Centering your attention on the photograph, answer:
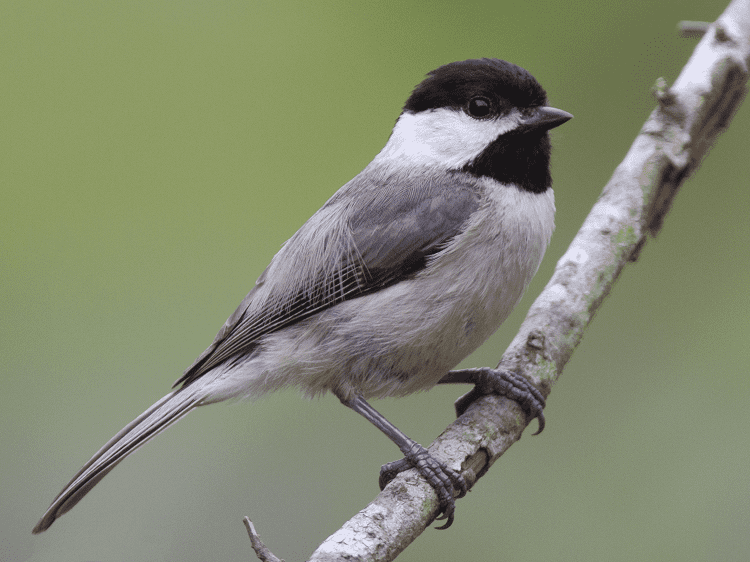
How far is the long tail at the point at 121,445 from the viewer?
1.26 meters

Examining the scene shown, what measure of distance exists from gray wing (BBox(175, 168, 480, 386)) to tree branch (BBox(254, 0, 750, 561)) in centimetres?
35

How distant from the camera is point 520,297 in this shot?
1.39 metres

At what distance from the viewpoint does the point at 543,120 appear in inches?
55.5

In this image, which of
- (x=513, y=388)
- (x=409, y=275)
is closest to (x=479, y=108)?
(x=409, y=275)

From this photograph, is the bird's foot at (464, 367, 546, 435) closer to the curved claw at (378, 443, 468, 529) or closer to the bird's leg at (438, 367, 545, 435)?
the bird's leg at (438, 367, 545, 435)

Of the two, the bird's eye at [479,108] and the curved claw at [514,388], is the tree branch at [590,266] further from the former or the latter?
the bird's eye at [479,108]

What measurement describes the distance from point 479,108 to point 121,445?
1.03 m

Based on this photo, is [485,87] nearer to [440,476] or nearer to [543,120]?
[543,120]

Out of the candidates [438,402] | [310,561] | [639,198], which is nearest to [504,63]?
[639,198]

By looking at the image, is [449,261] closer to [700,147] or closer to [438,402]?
[438,402]

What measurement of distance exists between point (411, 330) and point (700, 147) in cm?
114

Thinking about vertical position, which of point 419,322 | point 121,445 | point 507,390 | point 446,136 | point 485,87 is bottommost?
point 121,445

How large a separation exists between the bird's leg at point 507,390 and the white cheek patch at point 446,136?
0.46 metres

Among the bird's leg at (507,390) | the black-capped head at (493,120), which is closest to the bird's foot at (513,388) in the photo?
the bird's leg at (507,390)
